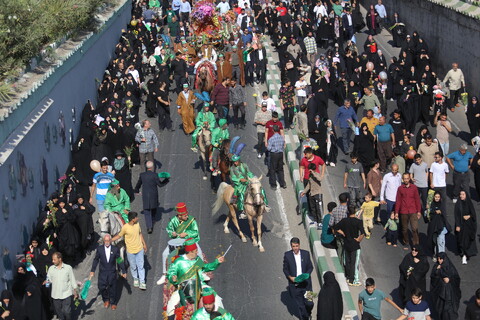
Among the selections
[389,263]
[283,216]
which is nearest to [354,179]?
[283,216]

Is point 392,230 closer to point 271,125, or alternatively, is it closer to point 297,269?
point 297,269

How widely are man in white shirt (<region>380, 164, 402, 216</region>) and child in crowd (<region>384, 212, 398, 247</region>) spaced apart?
365 mm

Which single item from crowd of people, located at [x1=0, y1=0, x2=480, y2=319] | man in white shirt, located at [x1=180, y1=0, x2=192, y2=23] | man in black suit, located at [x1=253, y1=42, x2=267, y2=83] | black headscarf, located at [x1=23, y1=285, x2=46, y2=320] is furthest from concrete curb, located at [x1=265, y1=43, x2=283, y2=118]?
black headscarf, located at [x1=23, y1=285, x2=46, y2=320]

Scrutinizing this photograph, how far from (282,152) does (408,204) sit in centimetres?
394

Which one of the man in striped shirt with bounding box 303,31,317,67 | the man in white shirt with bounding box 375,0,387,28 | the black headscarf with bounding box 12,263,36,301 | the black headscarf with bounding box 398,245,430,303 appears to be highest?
the black headscarf with bounding box 398,245,430,303

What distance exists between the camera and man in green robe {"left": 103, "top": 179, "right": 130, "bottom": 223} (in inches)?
770

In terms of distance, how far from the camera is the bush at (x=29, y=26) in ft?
75.5

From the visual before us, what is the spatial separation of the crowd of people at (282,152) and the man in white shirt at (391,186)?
35 mm

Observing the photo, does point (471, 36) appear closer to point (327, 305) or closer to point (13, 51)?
point (13, 51)

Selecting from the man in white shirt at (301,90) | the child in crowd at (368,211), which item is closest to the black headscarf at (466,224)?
the child in crowd at (368,211)

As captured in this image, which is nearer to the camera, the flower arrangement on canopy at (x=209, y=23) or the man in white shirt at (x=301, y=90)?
the man in white shirt at (x=301, y=90)

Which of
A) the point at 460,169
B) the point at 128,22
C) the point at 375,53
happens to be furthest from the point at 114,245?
the point at 128,22

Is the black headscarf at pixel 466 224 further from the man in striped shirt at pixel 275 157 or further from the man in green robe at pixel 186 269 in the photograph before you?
the man in green robe at pixel 186 269

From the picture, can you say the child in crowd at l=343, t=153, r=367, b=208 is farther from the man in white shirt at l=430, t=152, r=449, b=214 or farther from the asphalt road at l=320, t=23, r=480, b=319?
the man in white shirt at l=430, t=152, r=449, b=214
